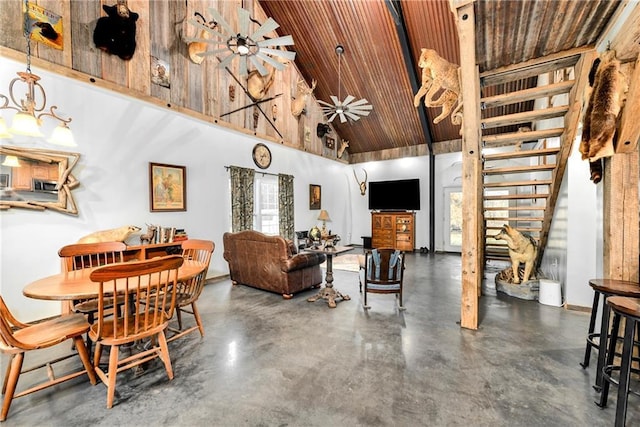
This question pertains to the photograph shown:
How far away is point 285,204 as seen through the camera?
22.9ft

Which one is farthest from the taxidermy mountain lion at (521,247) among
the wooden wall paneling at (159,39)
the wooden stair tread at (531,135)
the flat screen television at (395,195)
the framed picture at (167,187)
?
the wooden wall paneling at (159,39)

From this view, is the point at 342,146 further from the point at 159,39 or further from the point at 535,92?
the point at 535,92

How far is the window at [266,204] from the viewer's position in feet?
21.0

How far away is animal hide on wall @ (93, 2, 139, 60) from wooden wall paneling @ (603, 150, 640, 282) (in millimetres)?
5955

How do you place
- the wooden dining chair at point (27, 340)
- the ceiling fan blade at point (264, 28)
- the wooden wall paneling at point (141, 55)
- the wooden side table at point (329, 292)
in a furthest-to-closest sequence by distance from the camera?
the wooden wall paneling at point (141, 55) < the wooden side table at point (329, 292) < the ceiling fan blade at point (264, 28) < the wooden dining chair at point (27, 340)

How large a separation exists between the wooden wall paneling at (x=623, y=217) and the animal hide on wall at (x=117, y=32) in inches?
234

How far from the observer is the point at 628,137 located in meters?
2.14

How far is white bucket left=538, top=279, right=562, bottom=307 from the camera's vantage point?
3.74m

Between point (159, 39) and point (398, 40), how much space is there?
4552 millimetres

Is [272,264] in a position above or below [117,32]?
below

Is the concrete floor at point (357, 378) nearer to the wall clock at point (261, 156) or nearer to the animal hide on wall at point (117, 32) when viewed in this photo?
the wall clock at point (261, 156)

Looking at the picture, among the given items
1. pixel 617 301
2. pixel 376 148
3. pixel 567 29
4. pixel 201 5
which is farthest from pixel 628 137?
pixel 376 148

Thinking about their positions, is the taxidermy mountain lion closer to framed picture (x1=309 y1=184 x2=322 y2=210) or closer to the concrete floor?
the concrete floor

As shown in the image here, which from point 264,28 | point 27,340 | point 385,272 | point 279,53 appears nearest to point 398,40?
point 279,53
